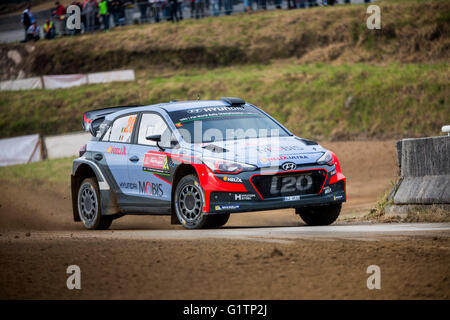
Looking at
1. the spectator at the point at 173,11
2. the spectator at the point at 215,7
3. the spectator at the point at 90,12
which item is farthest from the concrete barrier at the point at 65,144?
the spectator at the point at 215,7

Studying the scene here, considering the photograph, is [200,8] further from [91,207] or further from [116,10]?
[91,207]

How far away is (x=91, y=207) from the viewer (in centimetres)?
1135

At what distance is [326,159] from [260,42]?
27.6 m

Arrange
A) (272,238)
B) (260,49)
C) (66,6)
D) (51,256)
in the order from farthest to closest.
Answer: (66,6) < (260,49) < (272,238) < (51,256)

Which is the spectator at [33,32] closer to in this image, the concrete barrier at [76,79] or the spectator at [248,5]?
the concrete barrier at [76,79]

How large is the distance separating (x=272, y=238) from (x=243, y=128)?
2438 mm

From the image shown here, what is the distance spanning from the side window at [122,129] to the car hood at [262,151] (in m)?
1.51

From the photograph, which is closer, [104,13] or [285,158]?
[285,158]

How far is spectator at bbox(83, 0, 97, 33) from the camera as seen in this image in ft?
118

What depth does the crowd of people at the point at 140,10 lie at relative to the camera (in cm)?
3625

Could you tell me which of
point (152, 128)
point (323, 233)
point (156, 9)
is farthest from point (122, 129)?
point (156, 9)

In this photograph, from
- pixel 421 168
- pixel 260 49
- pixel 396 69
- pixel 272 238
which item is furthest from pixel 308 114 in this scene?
pixel 272 238

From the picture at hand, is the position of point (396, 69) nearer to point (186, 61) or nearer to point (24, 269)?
point (186, 61)
